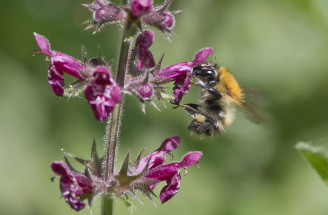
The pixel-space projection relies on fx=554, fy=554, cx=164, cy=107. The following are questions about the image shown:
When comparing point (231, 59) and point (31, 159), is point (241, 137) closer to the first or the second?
point (231, 59)

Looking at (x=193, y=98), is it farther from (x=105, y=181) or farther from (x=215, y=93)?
(x=105, y=181)

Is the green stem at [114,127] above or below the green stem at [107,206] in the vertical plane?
above

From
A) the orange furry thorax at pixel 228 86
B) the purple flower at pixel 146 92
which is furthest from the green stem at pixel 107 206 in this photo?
the orange furry thorax at pixel 228 86

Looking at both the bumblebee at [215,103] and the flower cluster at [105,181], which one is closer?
the flower cluster at [105,181]

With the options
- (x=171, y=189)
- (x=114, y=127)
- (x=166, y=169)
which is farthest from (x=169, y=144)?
(x=114, y=127)

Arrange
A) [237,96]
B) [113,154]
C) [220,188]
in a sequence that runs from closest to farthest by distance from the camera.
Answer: [113,154], [237,96], [220,188]

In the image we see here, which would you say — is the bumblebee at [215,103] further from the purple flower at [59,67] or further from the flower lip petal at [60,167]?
the flower lip petal at [60,167]

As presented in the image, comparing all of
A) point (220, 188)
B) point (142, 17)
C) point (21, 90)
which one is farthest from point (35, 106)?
point (142, 17)

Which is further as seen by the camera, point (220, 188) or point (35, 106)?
point (35, 106)
